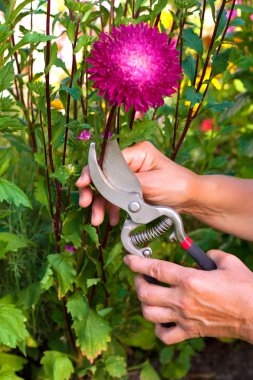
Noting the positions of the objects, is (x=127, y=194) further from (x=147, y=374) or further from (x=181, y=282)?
(x=147, y=374)

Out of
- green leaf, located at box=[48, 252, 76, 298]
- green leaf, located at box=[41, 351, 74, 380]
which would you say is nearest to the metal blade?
green leaf, located at box=[48, 252, 76, 298]

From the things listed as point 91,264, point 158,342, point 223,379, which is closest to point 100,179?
point 91,264

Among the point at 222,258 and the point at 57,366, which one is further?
the point at 57,366

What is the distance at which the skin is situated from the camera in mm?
945

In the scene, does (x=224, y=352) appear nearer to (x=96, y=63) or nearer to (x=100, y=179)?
(x=100, y=179)

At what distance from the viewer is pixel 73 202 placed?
3.72 ft

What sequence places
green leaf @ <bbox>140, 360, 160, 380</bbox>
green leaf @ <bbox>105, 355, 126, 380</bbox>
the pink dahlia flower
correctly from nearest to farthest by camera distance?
the pink dahlia flower < green leaf @ <bbox>105, 355, 126, 380</bbox> < green leaf @ <bbox>140, 360, 160, 380</bbox>

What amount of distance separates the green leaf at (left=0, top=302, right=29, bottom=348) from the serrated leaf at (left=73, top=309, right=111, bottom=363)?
14 cm

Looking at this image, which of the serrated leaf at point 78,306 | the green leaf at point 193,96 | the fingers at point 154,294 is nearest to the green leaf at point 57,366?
the serrated leaf at point 78,306

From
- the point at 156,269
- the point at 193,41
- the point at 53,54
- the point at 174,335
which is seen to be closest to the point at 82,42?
the point at 53,54

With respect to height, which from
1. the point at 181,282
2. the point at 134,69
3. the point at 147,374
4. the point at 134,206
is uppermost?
the point at 134,69

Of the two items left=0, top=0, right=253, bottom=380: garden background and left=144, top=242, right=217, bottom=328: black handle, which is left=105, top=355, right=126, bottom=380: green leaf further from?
left=144, top=242, right=217, bottom=328: black handle

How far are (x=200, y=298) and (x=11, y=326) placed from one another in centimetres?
34

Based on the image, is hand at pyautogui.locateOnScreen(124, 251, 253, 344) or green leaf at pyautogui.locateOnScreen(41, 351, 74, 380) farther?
green leaf at pyautogui.locateOnScreen(41, 351, 74, 380)
